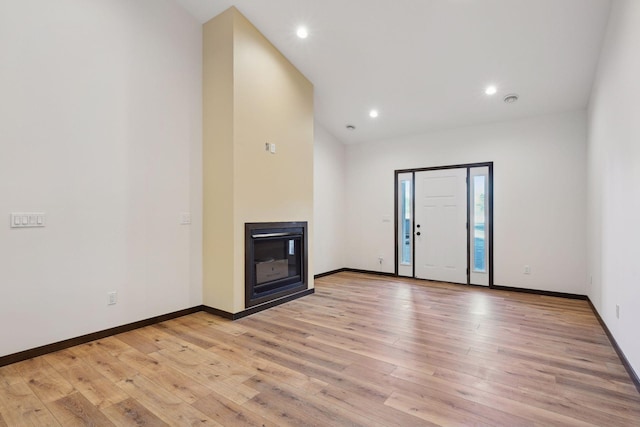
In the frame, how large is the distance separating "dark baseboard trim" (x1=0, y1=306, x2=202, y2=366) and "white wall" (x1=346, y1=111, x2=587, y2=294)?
4.63 metres

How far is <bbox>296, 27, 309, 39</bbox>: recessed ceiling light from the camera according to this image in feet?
11.6

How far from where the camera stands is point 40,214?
248 centimetres

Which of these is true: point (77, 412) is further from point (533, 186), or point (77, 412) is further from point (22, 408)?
point (533, 186)

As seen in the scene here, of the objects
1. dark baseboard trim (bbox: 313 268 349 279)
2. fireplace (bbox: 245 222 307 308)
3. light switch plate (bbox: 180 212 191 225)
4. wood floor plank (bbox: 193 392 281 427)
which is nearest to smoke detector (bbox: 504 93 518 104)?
fireplace (bbox: 245 222 307 308)

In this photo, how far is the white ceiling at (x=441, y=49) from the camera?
116 inches

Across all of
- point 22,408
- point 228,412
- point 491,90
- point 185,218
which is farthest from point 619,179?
point 22,408


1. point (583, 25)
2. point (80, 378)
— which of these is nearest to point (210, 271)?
point (80, 378)

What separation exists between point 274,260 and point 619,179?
11.4 feet

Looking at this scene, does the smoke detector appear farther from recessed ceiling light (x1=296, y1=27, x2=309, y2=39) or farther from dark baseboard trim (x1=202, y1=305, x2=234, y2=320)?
dark baseboard trim (x1=202, y1=305, x2=234, y2=320)

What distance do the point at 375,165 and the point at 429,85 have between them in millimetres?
2126

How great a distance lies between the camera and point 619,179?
2422 mm

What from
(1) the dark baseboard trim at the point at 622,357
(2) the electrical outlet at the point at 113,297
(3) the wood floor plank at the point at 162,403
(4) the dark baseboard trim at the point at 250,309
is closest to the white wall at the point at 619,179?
(1) the dark baseboard trim at the point at 622,357

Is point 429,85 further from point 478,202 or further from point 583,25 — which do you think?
point 478,202

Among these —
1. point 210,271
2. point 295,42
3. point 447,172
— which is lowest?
point 210,271
